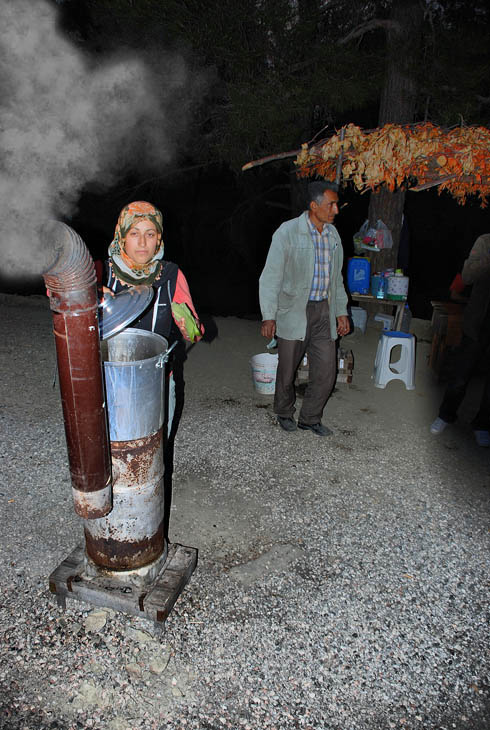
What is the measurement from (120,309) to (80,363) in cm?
44

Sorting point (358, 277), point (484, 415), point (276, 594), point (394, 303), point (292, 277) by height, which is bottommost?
point (276, 594)

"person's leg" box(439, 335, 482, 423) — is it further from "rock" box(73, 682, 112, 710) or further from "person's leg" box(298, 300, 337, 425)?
"rock" box(73, 682, 112, 710)

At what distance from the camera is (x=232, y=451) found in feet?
14.4

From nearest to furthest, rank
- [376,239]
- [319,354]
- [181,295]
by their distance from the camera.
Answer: [181,295] → [319,354] → [376,239]

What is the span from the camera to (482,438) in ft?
15.4

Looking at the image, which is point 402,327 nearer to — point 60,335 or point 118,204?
point 60,335

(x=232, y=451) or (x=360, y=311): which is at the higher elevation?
(x=360, y=311)

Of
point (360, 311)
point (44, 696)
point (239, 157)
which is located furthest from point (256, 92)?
point (44, 696)

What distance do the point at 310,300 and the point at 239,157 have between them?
18.4ft

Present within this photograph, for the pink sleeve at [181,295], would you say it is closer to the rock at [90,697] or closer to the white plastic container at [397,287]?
the rock at [90,697]

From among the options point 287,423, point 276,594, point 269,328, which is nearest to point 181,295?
point 269,328

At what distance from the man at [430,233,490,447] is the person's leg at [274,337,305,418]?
5.09 feet

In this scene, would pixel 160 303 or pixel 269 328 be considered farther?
pixel 269 328

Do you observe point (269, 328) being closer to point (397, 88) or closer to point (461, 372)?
point (461, 372)
